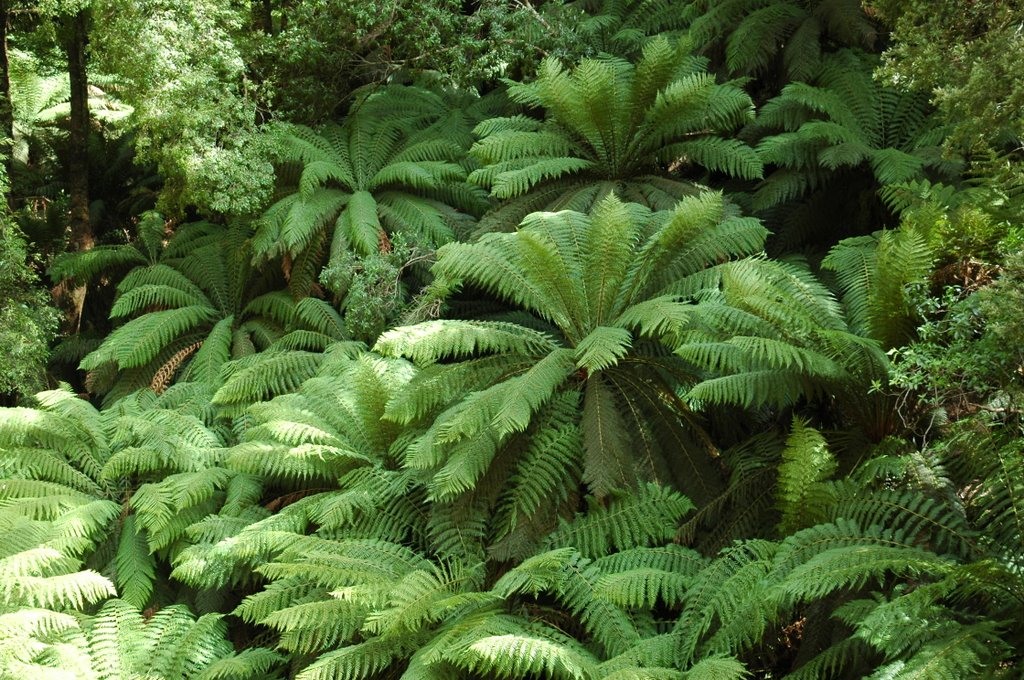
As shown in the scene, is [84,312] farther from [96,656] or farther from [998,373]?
[998,373]

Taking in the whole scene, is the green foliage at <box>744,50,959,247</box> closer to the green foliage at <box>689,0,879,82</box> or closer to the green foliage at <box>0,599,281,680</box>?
A: the green foliage at <box>689,0,879,82</box>

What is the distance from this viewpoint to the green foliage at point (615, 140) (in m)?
7.49

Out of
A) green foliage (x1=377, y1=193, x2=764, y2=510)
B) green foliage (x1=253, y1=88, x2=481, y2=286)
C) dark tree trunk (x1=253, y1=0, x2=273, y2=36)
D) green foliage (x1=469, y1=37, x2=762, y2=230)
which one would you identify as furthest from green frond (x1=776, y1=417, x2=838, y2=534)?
dark tree trunk (x1=253, y1=0, x2=273, y2=36)

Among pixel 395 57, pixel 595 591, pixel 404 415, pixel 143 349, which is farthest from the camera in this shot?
pixel 395 57

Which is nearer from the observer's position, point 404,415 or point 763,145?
point 404,415

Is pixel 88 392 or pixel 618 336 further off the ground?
pixel 618 336

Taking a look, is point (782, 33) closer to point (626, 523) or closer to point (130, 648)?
Answer: point (626, 523)

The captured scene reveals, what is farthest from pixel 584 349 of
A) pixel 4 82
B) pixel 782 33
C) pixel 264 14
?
pixel 4 82

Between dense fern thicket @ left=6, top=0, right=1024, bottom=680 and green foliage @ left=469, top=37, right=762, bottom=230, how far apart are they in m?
0.03

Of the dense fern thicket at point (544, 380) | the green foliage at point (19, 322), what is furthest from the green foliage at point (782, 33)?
the green foliage at point (19, 322)

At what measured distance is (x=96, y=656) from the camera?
5.95 meters

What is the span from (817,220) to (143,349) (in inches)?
237

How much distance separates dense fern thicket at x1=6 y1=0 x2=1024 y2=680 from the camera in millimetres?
4547

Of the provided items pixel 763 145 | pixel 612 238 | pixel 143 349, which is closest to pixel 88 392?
pixel 143 349
